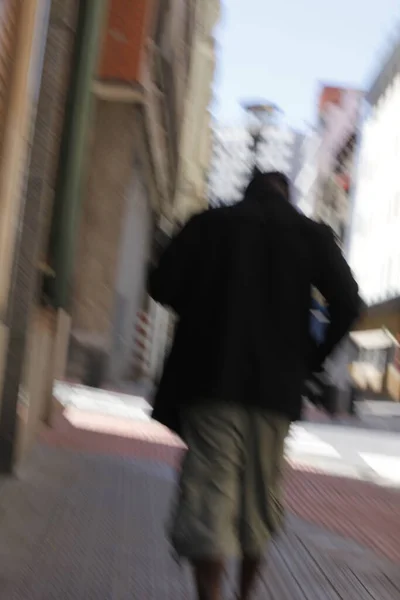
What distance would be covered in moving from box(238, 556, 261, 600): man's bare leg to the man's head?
1.30 metres

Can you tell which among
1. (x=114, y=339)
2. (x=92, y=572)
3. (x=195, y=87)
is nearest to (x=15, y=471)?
(x=92, y=572)

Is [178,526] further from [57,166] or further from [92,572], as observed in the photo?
[57,166]

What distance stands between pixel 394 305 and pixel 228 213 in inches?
1539

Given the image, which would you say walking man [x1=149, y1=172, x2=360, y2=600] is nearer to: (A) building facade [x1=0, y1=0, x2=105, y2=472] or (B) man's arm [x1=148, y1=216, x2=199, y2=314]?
(B) man's arm [x1=148, y1=216, x2=199, y2=314]

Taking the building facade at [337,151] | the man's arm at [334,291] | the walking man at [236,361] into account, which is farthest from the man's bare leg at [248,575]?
the building facade at [337,151]

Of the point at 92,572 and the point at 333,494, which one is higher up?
the point at 92,572

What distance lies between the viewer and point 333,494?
324 inches

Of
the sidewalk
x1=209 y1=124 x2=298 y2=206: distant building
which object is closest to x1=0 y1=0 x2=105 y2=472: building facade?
the sidewalk

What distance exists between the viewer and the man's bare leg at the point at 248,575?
370cm

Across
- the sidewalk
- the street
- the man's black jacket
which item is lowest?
the street

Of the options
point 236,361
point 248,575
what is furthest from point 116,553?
point 236,361

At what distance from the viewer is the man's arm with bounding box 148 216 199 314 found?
3615mm

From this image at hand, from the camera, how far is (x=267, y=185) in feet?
12.4

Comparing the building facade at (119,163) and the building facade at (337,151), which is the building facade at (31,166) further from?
the building facade at (337,151)
